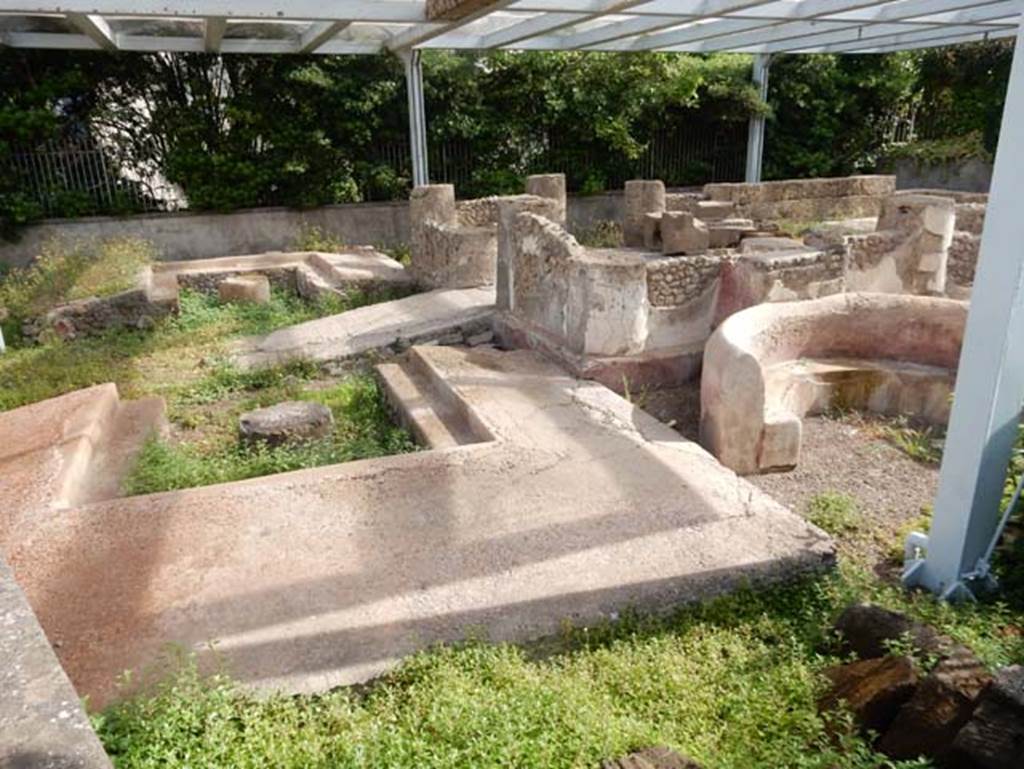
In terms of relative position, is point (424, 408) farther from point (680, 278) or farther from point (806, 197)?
point (806, 197)

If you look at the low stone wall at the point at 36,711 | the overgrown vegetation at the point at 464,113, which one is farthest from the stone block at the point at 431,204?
the low stone wall at the point at 36,711

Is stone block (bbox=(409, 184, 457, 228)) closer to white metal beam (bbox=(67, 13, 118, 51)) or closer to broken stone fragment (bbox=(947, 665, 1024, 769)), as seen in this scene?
white metal beam (bbox=(67, 13, 118, 51))

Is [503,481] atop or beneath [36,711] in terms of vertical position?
beneath

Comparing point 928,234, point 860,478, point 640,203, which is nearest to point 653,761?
point 860,478

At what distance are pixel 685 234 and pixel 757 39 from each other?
4.01 meters

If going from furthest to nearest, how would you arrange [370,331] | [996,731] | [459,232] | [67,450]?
[459,232], [370,331], [67,450], [996,731]

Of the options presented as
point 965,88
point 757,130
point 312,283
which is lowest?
point 312,283

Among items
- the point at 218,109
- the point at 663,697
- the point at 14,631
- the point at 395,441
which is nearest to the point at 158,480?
the point at 395,441

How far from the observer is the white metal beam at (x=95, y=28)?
8.64m

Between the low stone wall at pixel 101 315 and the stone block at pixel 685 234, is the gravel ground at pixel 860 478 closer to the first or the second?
the stone block at pixel 685 234

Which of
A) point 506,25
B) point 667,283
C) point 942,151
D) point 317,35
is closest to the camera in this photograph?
point 667,283

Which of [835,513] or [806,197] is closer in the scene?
[835,513]

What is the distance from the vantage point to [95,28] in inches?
366

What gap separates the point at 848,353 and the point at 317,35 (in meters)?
8.06
